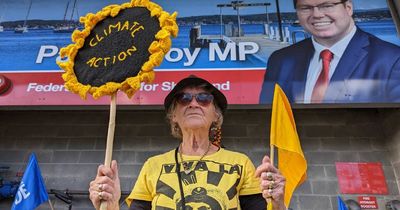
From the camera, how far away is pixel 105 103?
312 centimetres

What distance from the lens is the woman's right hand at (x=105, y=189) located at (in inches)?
43.8

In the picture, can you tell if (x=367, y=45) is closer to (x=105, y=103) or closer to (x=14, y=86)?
(x=105, y=103)

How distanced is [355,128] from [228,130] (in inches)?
52.7

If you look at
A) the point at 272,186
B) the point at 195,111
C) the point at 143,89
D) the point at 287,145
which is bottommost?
the point at 272,186

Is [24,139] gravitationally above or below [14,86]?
below

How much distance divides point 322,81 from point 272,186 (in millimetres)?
2222

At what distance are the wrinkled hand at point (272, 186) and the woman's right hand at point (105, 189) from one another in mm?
497

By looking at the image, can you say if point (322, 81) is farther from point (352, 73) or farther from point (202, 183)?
point (202, 183)

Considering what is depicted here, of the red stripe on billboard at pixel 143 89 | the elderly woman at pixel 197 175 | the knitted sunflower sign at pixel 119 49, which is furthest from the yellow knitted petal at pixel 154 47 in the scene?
the red stripe on billboard at pixel 143 89

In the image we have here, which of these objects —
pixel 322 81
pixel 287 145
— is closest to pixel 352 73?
pixel 322 81

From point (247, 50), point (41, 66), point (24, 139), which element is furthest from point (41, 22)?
point (247, 50)

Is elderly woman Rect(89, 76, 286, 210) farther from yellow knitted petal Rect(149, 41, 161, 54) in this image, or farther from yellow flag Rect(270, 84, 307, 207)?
yellow knitted petal Rect(149, 41, 161, 54)

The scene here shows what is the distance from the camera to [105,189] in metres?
1.11

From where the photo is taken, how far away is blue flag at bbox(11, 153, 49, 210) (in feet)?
9.23
